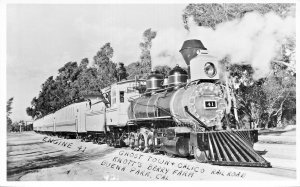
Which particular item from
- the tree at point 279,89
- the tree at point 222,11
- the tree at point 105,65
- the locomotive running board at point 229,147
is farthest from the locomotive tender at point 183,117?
the tree at point 279,89

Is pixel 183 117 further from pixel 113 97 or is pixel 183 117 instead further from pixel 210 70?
pixel 113 97

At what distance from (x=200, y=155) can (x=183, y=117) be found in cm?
128

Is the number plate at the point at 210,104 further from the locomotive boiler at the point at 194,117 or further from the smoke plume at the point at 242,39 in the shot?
the smoke plume at the point at 242,39

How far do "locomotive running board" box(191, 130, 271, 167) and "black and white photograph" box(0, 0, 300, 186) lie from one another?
0.03 metres

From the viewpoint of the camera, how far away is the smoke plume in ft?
44.8

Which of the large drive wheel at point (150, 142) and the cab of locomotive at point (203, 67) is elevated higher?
the cab of locomotive at point (203, 67)

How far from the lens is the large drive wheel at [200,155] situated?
9.42 metres

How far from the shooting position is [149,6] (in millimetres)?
11492

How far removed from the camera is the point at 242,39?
13.9 metres

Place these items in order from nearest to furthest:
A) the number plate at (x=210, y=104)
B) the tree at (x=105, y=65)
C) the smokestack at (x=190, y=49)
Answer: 1. the number plate at (x=210, y=104)
2. the smokestack at (x=190, y=49)
3. the tree at (x=105, y=65)

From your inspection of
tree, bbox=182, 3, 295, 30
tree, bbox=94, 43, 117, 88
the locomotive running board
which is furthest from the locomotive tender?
tree, bbox=182, 3, 295, 30

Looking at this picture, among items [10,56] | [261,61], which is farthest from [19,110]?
[261,61]

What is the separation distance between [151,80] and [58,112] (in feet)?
55.4

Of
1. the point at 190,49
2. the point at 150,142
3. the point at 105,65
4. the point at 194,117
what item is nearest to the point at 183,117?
the point at 194,117
